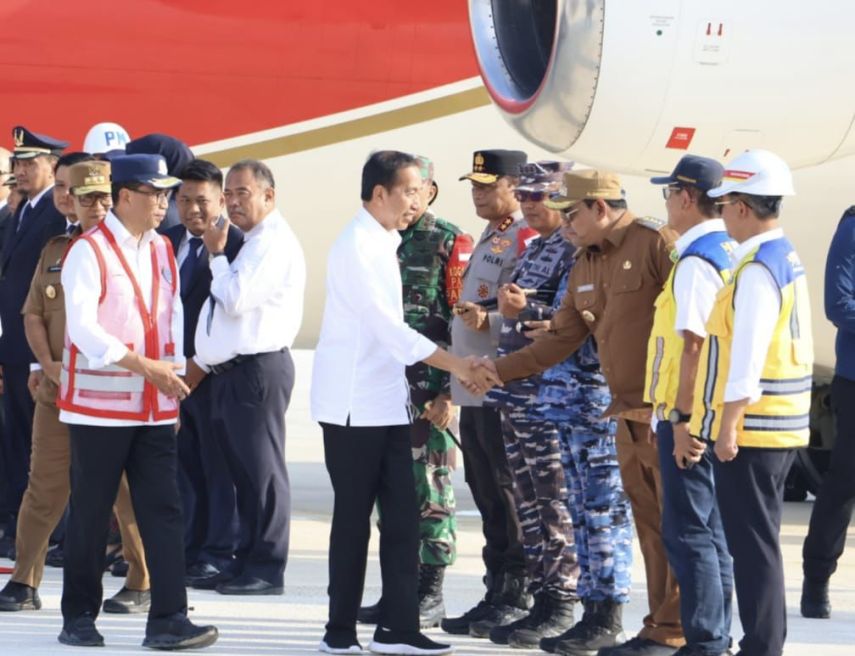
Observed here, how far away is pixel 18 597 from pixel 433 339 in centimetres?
184

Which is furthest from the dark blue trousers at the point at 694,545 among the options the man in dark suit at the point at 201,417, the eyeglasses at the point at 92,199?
the man in dark suit at the point at 201,417

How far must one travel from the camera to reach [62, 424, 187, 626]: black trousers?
614 cm

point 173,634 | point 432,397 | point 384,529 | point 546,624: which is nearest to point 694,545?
point 546,624

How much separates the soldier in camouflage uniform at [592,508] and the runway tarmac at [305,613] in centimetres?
36

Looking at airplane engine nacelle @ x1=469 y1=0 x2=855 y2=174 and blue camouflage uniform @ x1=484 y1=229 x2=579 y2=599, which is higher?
airplane engine nacelle @ x1=469 y1=0 x2=855 y2=174

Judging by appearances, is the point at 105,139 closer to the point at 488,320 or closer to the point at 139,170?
the point at 139,170

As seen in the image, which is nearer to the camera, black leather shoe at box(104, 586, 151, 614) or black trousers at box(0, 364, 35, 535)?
black leather shoe at box(104, 586, 151, 614)

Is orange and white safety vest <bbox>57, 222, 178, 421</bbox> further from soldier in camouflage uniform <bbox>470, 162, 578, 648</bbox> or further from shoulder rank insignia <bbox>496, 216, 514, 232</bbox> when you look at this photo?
shoulder rank insignia <bbox>496, 216, 514, 232</bbox>

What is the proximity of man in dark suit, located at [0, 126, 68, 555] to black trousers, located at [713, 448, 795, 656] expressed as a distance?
361 centimetres

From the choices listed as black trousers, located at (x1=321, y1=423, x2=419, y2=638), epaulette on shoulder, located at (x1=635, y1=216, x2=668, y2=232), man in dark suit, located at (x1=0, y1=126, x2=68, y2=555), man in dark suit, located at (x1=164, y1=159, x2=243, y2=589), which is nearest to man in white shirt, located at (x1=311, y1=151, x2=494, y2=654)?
black trousers, located at (x1=321, y1=423, x2=419, y2=638)

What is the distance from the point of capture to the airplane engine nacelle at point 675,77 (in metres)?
7.55

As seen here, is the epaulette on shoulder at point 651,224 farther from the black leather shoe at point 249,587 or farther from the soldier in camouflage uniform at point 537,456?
the black leather shoe at point 249,587

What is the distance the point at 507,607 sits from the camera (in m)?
6.76

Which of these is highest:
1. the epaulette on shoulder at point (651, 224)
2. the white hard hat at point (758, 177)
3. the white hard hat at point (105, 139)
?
the white hard hat at point (105, 139)
